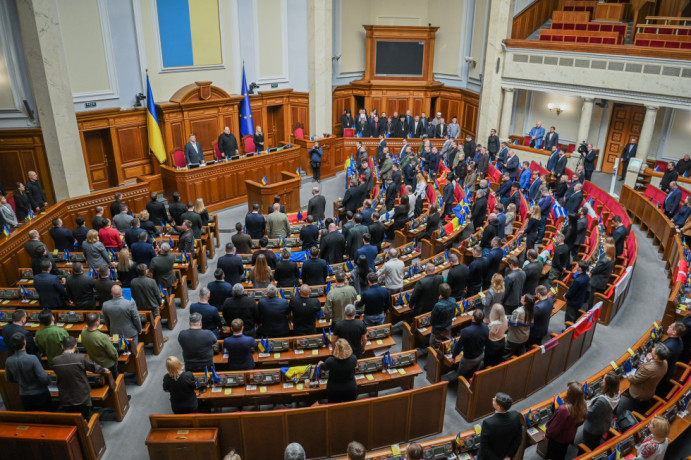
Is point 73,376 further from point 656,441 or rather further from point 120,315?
point 656,441

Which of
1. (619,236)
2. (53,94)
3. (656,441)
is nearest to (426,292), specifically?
(656,441)

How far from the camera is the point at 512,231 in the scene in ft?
37.8

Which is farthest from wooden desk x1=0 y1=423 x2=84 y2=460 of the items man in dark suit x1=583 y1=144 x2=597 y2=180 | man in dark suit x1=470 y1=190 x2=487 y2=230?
man in dark suit x1=583 y1=144 x2=597 y2=180

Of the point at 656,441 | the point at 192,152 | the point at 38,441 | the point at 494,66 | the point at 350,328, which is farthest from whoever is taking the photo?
the point at 494,66

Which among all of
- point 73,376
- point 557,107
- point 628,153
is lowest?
point 73,376

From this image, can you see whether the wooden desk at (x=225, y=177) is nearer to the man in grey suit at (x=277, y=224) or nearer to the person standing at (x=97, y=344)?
the man in grey suit at (x=277, y=224)

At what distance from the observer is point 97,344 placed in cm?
621

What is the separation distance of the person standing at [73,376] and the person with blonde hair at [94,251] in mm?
3129

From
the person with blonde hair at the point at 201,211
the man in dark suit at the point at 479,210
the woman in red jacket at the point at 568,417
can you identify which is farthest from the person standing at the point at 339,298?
the man in dark suit at the point at 479,210

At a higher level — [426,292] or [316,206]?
[316,206]

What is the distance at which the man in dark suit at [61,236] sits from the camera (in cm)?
951

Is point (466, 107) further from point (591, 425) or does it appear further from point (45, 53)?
point (591, 425)

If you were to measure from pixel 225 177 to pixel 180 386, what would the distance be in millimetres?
9691

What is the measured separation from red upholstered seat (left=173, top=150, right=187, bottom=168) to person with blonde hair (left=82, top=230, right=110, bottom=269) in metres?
6.49
